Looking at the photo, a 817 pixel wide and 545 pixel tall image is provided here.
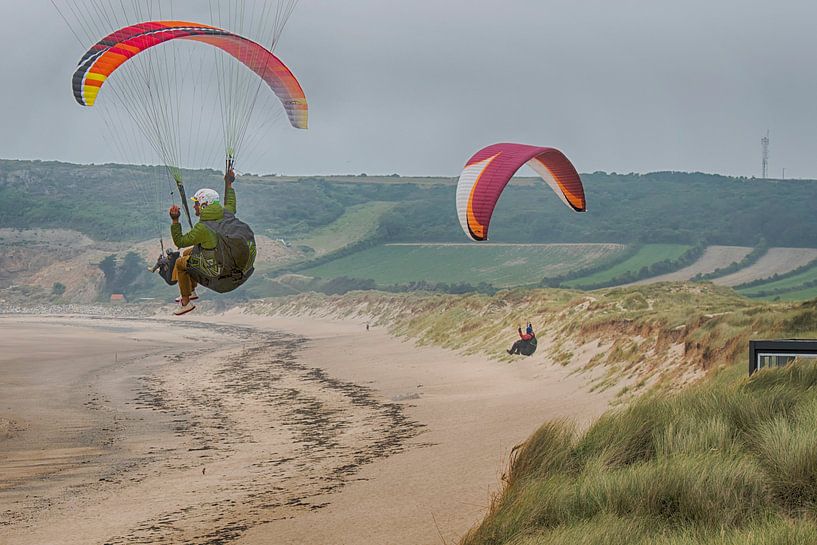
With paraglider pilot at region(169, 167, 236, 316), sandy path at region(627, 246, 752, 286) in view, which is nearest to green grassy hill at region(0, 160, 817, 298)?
sandy path at region(627, 246, 752, 286)

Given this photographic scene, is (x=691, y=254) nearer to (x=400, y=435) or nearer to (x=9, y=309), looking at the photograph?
(x=9, y=309)

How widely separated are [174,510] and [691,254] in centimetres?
9908


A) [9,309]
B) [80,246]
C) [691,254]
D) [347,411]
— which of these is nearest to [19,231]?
[80,246]

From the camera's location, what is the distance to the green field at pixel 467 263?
103875 millimetres

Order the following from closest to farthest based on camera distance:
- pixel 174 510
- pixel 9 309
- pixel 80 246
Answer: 1. pixel 174 510
2. pixel 9 309
3. pixel 80 246

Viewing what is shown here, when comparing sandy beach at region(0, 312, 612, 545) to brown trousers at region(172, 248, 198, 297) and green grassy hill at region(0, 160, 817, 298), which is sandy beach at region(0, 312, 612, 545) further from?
green grassy hill at region(0, 160, 817, 298)

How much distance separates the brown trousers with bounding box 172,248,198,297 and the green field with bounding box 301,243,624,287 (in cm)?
8530

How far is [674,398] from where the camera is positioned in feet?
37.6

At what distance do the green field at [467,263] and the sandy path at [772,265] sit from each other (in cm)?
1480

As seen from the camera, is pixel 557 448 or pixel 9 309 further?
pixel 9 309

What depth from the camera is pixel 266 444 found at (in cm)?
1788

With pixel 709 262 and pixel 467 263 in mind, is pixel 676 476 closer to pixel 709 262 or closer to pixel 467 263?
pixel 709 262

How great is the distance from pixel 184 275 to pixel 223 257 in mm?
649

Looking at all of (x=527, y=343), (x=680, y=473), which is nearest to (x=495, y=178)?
(x=527, y=343)
